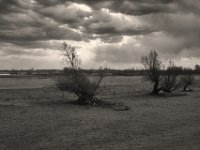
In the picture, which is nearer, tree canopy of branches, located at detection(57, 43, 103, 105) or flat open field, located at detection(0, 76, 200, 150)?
flat open field, located at detection(0, 76, 200, 150)

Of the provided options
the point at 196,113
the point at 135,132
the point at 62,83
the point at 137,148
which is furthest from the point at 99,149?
the point at 62,83

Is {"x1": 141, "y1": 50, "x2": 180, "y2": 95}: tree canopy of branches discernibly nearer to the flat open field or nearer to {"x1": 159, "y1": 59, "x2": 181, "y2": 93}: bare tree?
{"x1": 159, "y1": 59, "x2": 181, "y2": 93}: bare tree

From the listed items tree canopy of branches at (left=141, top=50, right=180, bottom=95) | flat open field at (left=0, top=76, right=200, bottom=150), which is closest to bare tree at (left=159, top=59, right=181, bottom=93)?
tree canopy of branches at (left=141, top=50, right=180, bottom=95)

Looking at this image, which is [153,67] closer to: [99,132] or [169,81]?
[169,81]

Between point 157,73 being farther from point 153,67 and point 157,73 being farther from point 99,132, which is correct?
point 99,132

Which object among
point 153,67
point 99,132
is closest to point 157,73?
point 153,67

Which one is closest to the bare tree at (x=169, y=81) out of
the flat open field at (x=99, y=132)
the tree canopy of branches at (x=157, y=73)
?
the tree canopy of branches at (x=157, y=73)

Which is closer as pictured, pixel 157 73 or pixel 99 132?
pixel 99 132

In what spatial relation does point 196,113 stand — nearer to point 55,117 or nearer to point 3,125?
point 55,117

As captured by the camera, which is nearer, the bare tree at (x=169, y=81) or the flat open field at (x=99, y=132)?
the flat open field at (x=99, y=132)

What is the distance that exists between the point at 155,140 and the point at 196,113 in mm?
9559

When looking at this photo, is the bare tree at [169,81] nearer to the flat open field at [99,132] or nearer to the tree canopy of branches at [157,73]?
the tree canopy of branches at [157,73]

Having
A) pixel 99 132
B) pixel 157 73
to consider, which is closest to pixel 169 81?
pixel 157 73

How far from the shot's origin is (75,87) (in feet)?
96.6
